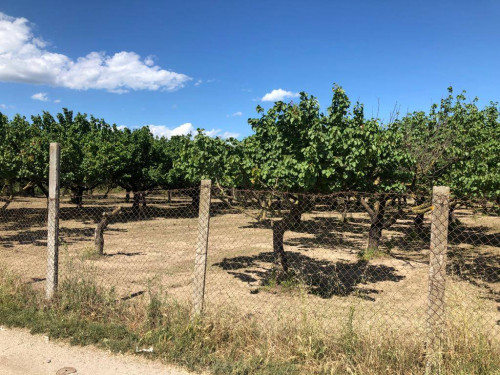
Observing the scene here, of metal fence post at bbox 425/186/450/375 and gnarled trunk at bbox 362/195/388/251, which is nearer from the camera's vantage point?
metal fence post at bbox 425/186/450/375

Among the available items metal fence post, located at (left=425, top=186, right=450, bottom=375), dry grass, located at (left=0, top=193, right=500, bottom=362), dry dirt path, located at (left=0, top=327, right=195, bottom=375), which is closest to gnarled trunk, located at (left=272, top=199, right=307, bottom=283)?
dry grass, located at (left=0, top=193, right=500, bottom=362)

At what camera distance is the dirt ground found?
21.5 feet

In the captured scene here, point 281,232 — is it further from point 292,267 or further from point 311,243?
→ point 311,243

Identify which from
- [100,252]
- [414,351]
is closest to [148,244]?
[100,252]

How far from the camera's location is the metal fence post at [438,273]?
367 centimetres

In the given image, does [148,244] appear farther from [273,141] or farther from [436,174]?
[436,174]

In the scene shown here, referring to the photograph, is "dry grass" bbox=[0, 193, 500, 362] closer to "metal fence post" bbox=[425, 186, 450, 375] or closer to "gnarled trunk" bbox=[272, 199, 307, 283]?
"metal fence post" bbox=[425, 186, 450, 375]

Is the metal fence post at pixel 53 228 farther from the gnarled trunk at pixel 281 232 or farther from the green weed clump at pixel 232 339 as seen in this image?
the gnarled trunk at pixel 281 232

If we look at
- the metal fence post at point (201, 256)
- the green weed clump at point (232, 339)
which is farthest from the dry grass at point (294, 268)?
→ the metal fence post at point (201, 256)

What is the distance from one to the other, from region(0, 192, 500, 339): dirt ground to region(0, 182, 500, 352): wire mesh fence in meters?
0.05

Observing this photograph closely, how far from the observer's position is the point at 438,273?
12.2 ft

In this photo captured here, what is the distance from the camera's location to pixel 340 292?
29.5 ft

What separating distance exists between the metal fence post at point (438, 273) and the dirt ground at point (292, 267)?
201 mm

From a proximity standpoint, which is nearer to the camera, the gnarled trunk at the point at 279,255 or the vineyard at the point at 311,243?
the vineyard at the point at 311,243
